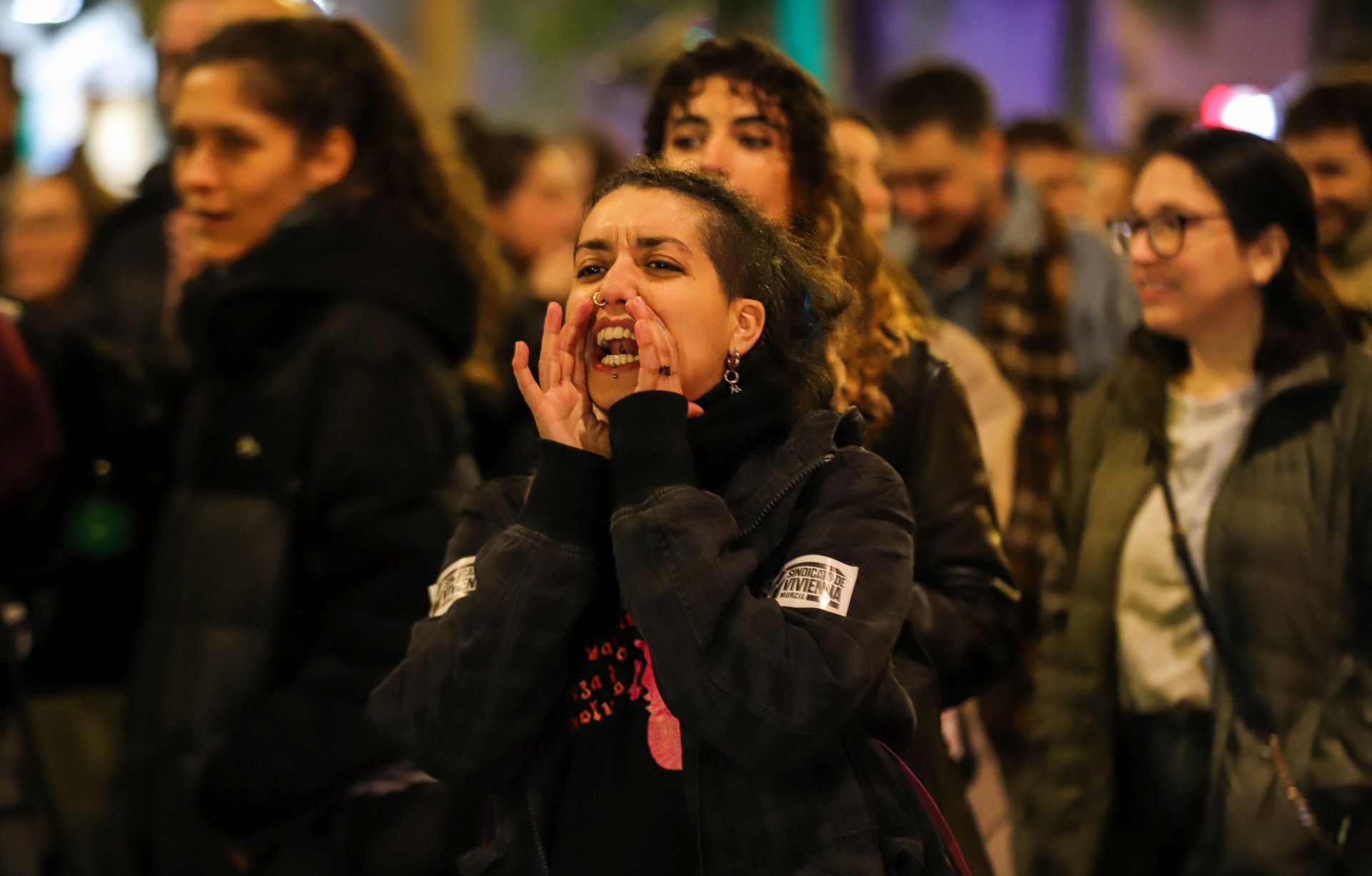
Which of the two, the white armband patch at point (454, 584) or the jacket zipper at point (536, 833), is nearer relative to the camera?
the jacket zipper at point (536, 833)

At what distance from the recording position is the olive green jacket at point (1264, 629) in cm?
340

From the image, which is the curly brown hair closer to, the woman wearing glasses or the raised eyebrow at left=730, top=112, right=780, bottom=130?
the raised eyebrow at left=730, top=112, right=780, bottom=130

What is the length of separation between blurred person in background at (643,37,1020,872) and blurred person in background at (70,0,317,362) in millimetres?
2064

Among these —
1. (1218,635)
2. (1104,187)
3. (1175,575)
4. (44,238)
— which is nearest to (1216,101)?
(1104,187)

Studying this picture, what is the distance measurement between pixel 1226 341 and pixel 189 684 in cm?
250

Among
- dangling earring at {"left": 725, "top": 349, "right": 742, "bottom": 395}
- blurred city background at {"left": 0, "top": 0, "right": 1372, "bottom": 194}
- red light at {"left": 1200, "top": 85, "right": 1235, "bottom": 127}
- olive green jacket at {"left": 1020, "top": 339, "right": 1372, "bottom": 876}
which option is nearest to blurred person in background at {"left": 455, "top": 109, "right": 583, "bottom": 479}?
olive green jacket at {"left": 1020, "top": 339, "right": 1372, "bottom": 876}

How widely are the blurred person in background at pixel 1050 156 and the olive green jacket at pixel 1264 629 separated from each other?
4502mm

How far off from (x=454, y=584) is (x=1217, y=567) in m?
1.92

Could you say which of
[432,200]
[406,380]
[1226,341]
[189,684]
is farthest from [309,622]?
[1226,341]

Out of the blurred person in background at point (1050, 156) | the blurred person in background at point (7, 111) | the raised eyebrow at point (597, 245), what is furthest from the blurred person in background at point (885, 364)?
the blurred person in background at point (1050, 156)

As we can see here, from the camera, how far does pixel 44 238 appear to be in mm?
5812

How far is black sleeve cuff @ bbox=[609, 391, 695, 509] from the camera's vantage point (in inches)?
85.4

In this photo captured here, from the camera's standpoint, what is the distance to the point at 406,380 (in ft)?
11.4

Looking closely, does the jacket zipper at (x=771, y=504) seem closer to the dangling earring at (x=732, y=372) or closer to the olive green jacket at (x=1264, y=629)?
the dangling earring at (x=732, y=372)
